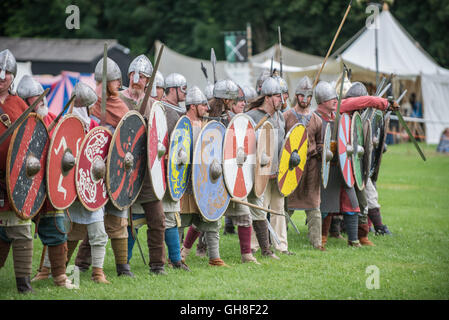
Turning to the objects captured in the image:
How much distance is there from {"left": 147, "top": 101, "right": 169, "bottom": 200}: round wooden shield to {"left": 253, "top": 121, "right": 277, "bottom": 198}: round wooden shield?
1.10 meters

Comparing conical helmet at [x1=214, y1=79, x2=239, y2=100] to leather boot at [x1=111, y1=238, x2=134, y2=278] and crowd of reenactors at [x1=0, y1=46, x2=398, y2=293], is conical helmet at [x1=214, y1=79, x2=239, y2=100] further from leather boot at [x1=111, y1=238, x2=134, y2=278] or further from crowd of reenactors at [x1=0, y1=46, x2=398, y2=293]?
leather boot at [x1=111, y1=238, x2=134, y2=278]

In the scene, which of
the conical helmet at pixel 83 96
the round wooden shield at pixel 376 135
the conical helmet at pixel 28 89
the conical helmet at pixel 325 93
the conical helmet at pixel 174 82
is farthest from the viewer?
the round wooden shield at pixel 376 135

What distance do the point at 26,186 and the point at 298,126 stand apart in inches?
119

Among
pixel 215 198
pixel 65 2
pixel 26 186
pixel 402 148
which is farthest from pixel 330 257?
pixel 65 2

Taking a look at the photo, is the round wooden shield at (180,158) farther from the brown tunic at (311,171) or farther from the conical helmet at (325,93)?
the conical helmet at (325,93)

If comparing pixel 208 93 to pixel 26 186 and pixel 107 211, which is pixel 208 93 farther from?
pixel 26 186

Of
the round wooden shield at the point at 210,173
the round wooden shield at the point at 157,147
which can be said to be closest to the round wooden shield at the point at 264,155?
the round wooden shield at the point at 210,173

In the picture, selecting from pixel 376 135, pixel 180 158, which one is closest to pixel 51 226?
pixel 180 158

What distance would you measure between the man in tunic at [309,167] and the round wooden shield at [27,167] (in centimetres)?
309

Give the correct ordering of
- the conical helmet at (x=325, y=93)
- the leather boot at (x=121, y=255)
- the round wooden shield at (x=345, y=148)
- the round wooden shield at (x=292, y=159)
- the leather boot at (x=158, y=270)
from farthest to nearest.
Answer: the conical helmet at (x=325, y=93) < the round wooden shield at (x=345, y=148) < the round wooden shield at (x=292, y=159) < the leather boot at (x=158, y=270) < the leather boot at (x=121, y=255)

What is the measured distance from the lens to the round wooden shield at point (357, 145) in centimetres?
723

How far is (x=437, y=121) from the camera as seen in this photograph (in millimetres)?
21812

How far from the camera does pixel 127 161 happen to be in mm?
5250

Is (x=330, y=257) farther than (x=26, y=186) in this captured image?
Yes
